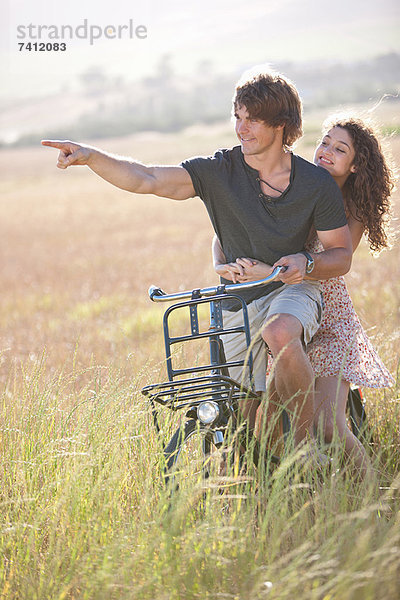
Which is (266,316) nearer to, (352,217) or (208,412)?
(208,412)

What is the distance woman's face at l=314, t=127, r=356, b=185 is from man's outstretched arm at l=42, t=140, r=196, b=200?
0.82 meters

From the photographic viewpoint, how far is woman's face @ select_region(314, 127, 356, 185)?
15.3 feet

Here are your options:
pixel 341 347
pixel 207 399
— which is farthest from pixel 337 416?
pixel 207 399

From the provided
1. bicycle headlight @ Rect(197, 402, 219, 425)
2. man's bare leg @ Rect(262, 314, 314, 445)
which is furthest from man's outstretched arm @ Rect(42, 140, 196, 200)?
bicycle headlight @ Rect(197, 402, 219, 425)

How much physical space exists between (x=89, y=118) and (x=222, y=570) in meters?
163

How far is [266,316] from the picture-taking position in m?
4.21

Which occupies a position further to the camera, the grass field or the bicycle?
the bicycle

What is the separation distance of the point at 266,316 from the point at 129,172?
1.03 metres

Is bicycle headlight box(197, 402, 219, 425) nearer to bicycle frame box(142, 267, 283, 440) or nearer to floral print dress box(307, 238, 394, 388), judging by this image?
bicycle frame box(142, 267, 283, 440)

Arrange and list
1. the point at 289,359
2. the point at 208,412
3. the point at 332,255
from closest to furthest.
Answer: the point at 208,412, the point at 289,359, the point at 332,255

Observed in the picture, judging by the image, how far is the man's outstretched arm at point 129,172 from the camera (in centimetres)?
393

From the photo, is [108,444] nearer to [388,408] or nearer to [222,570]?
[222,570]

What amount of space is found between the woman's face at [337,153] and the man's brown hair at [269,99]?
0.41 meters

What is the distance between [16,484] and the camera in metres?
3.71
